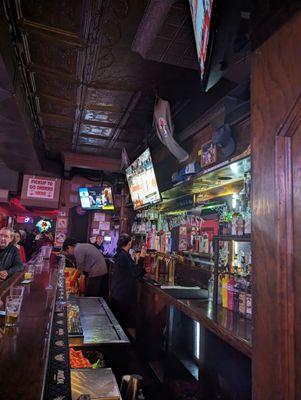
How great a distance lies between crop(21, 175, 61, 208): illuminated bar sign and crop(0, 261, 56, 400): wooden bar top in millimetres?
6685

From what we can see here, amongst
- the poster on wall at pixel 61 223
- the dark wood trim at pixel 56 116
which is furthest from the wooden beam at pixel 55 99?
the poster on wall at pixel 61 223

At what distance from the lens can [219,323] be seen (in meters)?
2.25

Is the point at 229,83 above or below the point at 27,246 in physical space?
above

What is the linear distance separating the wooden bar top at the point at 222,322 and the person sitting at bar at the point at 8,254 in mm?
2792

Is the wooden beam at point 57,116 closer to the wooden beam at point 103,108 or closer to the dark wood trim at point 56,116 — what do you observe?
the dark wood trim at point 56,116

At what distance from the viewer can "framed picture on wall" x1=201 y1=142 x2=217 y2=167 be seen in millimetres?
3281

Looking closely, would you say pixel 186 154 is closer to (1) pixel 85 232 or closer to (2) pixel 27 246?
(1) pixel 85 232

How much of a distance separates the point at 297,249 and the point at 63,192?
8803mm

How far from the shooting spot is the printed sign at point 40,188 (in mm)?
8508

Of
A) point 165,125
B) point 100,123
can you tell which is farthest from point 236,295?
point 100,123

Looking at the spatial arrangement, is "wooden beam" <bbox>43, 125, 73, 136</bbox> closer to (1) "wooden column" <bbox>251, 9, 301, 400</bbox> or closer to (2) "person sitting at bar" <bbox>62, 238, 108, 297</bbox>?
(2) "person sitting at bar" <bbox>62, 238, 108, 297</bbox>

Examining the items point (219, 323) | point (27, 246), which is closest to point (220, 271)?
point (219, 323)

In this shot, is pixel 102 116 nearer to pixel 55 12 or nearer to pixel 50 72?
pixel 50 72

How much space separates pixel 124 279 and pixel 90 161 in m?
4.00
